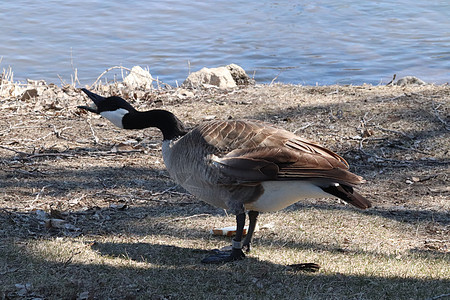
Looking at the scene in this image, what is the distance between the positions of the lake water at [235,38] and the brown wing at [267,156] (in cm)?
782

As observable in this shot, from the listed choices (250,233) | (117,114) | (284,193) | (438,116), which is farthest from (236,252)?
(438,116)

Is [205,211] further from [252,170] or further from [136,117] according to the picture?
[252,170]

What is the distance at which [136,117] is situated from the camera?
5.03 meters

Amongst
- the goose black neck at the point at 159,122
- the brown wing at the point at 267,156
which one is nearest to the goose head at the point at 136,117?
the goose black neck at the point at 159,122

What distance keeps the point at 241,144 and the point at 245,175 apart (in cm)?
28

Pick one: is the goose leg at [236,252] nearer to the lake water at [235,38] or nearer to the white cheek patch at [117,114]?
the white cheek patch at [117,114]

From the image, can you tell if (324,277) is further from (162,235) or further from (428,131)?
(428,131)

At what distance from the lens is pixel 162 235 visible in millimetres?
5020

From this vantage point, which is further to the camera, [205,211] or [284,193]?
[205,211]

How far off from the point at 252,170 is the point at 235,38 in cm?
1256

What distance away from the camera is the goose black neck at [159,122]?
15.9 ft

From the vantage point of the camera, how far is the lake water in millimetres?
13812

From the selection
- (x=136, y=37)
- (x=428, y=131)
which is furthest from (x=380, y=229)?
(x=136, y=37)

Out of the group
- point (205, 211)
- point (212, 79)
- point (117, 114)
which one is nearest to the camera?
point (117, 114)
